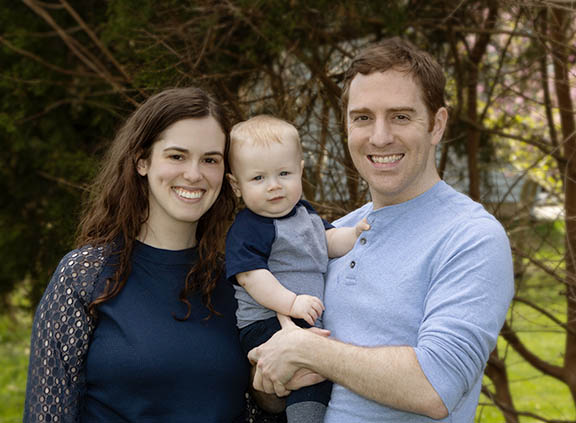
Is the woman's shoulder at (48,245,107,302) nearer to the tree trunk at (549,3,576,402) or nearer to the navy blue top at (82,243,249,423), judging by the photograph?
the navy blue top at (82,243,249,423)

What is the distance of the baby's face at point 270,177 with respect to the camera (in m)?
2.53

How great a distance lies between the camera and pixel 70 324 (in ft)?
7.98

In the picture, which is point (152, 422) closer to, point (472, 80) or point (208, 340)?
point (208, 340)

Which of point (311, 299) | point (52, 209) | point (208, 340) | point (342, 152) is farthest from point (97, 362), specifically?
point (52, 209)

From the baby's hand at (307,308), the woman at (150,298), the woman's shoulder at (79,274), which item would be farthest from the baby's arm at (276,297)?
the woman's shoulder at (79,274)

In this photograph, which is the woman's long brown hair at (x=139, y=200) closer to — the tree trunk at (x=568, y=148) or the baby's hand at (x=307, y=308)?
the baby's hand at (x=307, y=308)

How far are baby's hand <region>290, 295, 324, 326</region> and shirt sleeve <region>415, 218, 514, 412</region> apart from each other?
432 millimetres

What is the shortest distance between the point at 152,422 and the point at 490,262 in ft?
4.34

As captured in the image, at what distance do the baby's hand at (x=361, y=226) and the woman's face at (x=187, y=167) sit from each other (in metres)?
0.57

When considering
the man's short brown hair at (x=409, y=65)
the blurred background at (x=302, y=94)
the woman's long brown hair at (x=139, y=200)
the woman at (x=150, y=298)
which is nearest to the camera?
the man's short brown hair at (x=409, y=65)

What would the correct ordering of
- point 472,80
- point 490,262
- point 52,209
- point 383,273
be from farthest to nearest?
point 52,209
point 472,80
point 383,273
point 490,262

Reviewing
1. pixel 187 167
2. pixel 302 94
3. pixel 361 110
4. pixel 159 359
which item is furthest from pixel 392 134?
pixel 302 94

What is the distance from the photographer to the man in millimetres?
1994

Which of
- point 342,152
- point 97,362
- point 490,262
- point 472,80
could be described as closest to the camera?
point 490,262
